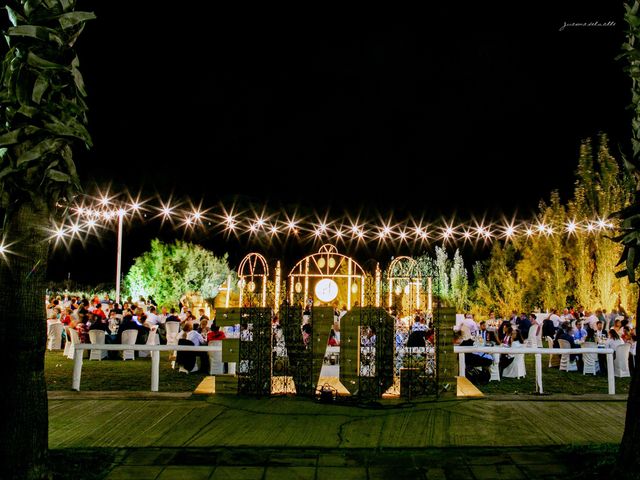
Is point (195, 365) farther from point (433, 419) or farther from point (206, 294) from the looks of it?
point (206, 294)

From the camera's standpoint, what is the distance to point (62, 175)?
5641 millimetres

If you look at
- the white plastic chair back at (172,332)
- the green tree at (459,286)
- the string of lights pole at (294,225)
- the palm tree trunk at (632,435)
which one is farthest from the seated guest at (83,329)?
the green tree at (459,286)

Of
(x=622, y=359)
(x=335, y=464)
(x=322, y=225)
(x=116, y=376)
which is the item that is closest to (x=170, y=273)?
(x=322, y=225)

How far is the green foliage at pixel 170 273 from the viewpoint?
3788 centimetres

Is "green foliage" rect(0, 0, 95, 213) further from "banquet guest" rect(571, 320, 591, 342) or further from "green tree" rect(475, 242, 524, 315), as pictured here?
"green tree" rect(475, 242, 524, 315)

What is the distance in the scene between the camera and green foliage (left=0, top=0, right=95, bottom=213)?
5.46 m

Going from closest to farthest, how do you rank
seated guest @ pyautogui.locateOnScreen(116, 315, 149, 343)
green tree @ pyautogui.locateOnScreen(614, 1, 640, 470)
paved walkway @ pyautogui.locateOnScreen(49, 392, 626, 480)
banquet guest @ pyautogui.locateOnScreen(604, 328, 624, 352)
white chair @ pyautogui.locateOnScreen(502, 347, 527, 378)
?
green tree @ pyautogui.locateOnScreen(614, 1, 640, 470), paved walkway @ pyautogui.locateOnScreen(49, 392, 626, 480), banquet guest @ pyautogui.locateOnScreen(604, 328, 624, 352), white chair @ pyautogui.locateOnScreen(502, 347, 527, 378), seated guest @ pyautogui.locateOnScreen(116, 315, 149, 343)

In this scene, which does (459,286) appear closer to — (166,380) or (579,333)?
(579,333)

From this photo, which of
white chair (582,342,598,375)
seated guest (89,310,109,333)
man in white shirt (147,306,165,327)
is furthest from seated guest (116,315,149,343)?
white chair (582,342,598,375)

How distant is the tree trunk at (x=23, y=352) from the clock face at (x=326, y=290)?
16197mm

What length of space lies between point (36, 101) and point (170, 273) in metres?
33.4

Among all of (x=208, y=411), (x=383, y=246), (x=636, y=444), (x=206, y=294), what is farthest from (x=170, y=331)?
(x=383, y=246)

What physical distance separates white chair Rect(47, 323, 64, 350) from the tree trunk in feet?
44.2

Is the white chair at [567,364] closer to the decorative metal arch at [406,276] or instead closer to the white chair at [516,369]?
the white chair at [516,369]
